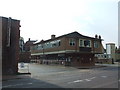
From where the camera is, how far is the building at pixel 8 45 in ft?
82.6

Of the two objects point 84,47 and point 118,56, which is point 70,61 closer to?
point 84,47

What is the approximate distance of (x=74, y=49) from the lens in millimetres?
44500

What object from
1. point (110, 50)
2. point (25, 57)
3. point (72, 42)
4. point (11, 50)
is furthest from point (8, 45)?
point (110, 50)

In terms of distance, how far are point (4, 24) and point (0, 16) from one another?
3.55ft

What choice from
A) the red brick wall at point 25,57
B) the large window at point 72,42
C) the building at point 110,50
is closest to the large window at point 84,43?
the large window at point 72,42

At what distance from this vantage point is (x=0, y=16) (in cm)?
2503

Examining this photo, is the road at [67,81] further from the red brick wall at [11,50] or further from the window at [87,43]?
the window at [87,43]

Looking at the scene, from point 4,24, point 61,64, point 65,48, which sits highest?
point 4,24

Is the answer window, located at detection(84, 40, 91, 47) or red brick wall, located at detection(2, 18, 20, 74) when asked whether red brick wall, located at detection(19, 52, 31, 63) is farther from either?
red brick wall, located at detection(2, 18, 20, 74)

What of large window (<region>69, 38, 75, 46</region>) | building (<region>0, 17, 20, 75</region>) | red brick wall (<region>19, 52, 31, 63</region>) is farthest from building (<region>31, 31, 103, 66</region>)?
red brick wall (<region>19, 52, 31, 63</region>)

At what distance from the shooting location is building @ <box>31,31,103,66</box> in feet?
145

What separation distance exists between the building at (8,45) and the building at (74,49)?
60.7 ft

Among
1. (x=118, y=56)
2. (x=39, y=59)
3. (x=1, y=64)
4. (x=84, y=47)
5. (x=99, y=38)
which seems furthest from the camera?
(x=118, y=56)

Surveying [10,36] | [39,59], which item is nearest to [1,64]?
[10,36]
